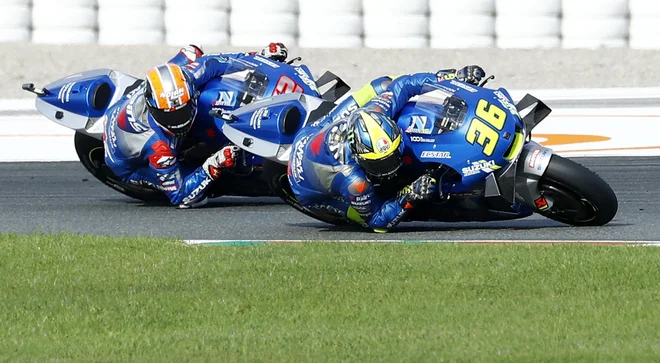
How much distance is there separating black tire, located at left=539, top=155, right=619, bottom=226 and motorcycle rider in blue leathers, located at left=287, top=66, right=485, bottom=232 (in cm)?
75

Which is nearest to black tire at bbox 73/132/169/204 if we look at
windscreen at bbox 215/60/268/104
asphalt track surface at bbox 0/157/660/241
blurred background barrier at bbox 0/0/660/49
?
asphalt track surface at bbox 0/157/660/241

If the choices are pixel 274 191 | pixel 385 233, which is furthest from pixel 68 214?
pixel 385 233

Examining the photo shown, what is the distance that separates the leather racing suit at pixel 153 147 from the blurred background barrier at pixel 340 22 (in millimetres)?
7468

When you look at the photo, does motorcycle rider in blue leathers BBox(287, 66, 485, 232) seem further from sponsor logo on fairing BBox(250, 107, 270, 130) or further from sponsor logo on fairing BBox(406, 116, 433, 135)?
sponsor logo on fairing BBox(250, 107, 270, 130)

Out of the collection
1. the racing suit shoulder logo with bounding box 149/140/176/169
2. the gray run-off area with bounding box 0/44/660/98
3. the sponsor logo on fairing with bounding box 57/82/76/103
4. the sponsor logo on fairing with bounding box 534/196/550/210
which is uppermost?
the sponsor logo on fairing with bounding box 534/196/550/210

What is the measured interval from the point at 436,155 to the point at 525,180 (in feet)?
1.88

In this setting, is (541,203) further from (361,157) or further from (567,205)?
(361,157)

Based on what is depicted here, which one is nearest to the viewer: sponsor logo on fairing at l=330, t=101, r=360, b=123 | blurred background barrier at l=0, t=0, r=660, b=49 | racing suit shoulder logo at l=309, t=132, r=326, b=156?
racing suit shoulder logo at l=309, t=132, r=326, b=156

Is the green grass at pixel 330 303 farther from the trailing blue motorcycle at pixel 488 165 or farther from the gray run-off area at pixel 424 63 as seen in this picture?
the gray run-off area at pixel 424 63

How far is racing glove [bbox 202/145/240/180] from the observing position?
1005 cm

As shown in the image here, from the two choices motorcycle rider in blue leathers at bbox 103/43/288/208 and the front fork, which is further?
motorcycle rider in blue leathers at bbox 103/43/288/208

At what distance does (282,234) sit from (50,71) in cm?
1045

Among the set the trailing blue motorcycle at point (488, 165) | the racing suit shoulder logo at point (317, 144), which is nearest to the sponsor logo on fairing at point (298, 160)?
the racing suit shoulder logo at point (317, 144)

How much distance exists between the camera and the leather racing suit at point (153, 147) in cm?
1029
